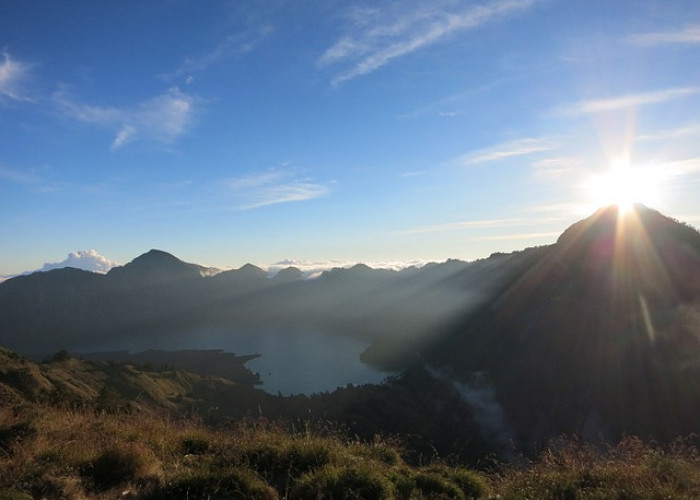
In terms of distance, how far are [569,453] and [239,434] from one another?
5.51 meters

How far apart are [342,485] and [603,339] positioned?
2361 inches

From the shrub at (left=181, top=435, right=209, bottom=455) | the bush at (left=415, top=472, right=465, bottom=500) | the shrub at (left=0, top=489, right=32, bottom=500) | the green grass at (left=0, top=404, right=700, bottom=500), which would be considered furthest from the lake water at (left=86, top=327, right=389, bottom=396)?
the shrub at (left=0, top=489, right=32, bottom=500)

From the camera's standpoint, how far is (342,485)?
17.7 feet

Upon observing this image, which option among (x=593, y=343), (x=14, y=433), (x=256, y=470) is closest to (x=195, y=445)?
(x=256, y=470)

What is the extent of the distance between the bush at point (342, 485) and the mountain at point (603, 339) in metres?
38.1

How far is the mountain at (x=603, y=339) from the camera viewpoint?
44.9m

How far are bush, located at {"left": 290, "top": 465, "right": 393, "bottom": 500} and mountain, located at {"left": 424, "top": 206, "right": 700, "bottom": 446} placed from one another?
38.1 m

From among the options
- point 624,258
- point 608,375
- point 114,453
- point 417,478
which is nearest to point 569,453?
point 417,478

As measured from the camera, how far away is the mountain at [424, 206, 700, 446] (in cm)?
4494

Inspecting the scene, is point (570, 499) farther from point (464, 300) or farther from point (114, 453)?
point (464, 300)

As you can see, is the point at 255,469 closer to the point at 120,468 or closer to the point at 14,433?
the point at 120,468

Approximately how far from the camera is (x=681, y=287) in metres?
52.0

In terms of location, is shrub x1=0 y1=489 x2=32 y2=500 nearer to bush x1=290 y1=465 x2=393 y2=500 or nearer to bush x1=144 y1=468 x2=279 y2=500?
bush x1=144 y1=468 x2=279 y2=500

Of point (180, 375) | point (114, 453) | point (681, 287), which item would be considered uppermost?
point (114, 453)
